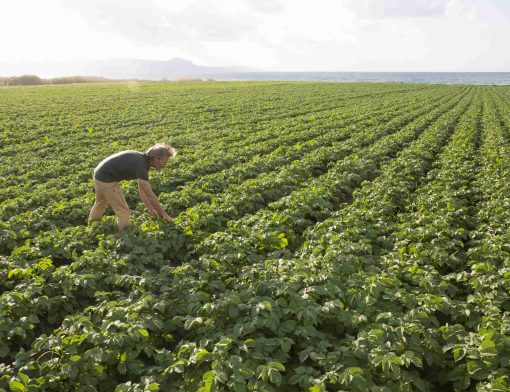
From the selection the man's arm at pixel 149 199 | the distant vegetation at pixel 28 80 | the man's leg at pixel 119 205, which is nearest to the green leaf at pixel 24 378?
the man's arm at pixel 149 199

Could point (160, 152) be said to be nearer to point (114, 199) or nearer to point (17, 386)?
point (114, 199)

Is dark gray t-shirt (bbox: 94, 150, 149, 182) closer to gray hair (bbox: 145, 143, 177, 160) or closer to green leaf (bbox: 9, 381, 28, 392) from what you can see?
gray hair (bbox: 145, 143, 177, 160)

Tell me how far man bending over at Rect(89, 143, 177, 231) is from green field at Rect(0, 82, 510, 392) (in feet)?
1.51

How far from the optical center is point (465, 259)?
681 cm

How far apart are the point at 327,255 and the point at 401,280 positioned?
114 centimetres

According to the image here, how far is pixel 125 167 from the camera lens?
24.1ft

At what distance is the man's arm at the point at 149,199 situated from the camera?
7316 millimetres

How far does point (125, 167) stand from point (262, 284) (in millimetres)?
3696

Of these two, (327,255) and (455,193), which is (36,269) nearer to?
(327,255)

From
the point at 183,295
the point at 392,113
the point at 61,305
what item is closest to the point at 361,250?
the point at 183,295

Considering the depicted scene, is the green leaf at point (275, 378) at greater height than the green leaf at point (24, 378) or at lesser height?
greater

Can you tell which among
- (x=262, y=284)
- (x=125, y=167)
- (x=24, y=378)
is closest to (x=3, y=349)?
(x=24, y=378)

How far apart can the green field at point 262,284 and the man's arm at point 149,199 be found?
34 centimetres

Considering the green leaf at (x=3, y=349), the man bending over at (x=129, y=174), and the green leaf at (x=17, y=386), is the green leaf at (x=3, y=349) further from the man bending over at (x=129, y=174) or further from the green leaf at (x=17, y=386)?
the man bending over at (x=129, y=174)
